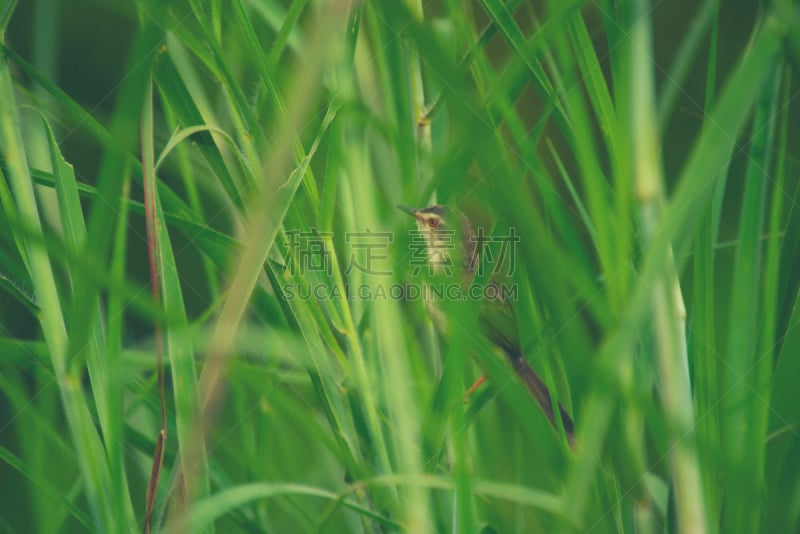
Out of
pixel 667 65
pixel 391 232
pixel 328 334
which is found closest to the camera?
pixel 328 334

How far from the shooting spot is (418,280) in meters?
0.95

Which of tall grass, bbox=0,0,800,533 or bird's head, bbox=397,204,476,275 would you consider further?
bird's head, bbox=397,204,476,275

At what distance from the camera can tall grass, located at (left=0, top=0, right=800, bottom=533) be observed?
1.35ft

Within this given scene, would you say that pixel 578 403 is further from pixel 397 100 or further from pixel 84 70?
pixel 84 70

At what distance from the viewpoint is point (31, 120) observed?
0.99m

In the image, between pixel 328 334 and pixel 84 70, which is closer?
pixel 328 334

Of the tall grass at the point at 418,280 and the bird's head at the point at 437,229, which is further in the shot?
the bird's head at the point at 437,229

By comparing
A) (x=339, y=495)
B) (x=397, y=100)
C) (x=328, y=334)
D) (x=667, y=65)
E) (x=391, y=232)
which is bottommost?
(x=339, y=495)

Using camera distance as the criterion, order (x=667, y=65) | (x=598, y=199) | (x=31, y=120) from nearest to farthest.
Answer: (x=598, y=199) → (x=31, y=120) → (x=667, y=65)

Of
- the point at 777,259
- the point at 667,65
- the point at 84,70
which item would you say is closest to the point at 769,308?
the point at 777,259

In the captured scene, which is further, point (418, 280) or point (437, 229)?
point (437, 229)

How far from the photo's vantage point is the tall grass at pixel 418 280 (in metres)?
0.41

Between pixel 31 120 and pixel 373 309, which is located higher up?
pixel 31 120

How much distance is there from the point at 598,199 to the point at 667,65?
189 cm
